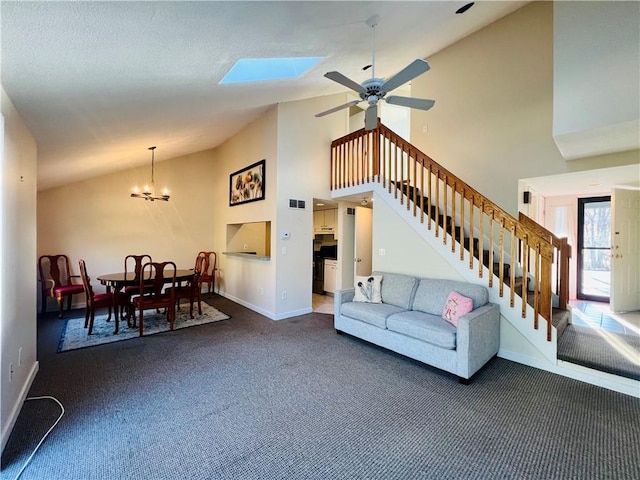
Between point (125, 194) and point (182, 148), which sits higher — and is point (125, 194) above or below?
below

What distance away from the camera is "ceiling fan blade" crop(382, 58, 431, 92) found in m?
2.32

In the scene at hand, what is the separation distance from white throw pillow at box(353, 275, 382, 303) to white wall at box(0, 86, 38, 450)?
342 cm

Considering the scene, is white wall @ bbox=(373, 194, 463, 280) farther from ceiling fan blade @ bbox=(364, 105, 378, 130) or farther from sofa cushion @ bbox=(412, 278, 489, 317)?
ceiling fan blade @ bbox=(364, 105, 378, 130)

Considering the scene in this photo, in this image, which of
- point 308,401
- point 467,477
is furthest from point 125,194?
point 467,477

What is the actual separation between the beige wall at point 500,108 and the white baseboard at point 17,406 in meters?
5.74

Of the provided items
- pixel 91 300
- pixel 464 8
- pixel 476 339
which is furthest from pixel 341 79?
pixel 91 300

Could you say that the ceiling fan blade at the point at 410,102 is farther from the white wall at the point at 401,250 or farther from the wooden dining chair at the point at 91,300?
the wooden dining chair at the point at 91,300

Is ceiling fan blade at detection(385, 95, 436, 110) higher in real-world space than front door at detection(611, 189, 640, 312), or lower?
higher

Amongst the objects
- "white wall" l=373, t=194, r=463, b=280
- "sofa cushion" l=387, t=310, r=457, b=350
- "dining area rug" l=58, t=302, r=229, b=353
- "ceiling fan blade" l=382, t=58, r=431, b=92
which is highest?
"ceiling fan blade" l=382, t=58, r=431, b=92

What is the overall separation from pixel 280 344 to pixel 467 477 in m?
2.45

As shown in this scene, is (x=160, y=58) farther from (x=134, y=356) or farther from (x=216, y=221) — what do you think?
(x=216, y=221)

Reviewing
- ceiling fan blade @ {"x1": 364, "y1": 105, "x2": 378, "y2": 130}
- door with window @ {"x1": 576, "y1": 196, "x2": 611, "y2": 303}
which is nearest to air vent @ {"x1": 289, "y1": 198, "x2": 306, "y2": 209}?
ceiling fan blade @ {"x1": 364, "y1": 105, "x2": 378, "y2": 130}

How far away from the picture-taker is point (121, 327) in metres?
4.29

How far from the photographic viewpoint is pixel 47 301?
5195 millimetres
